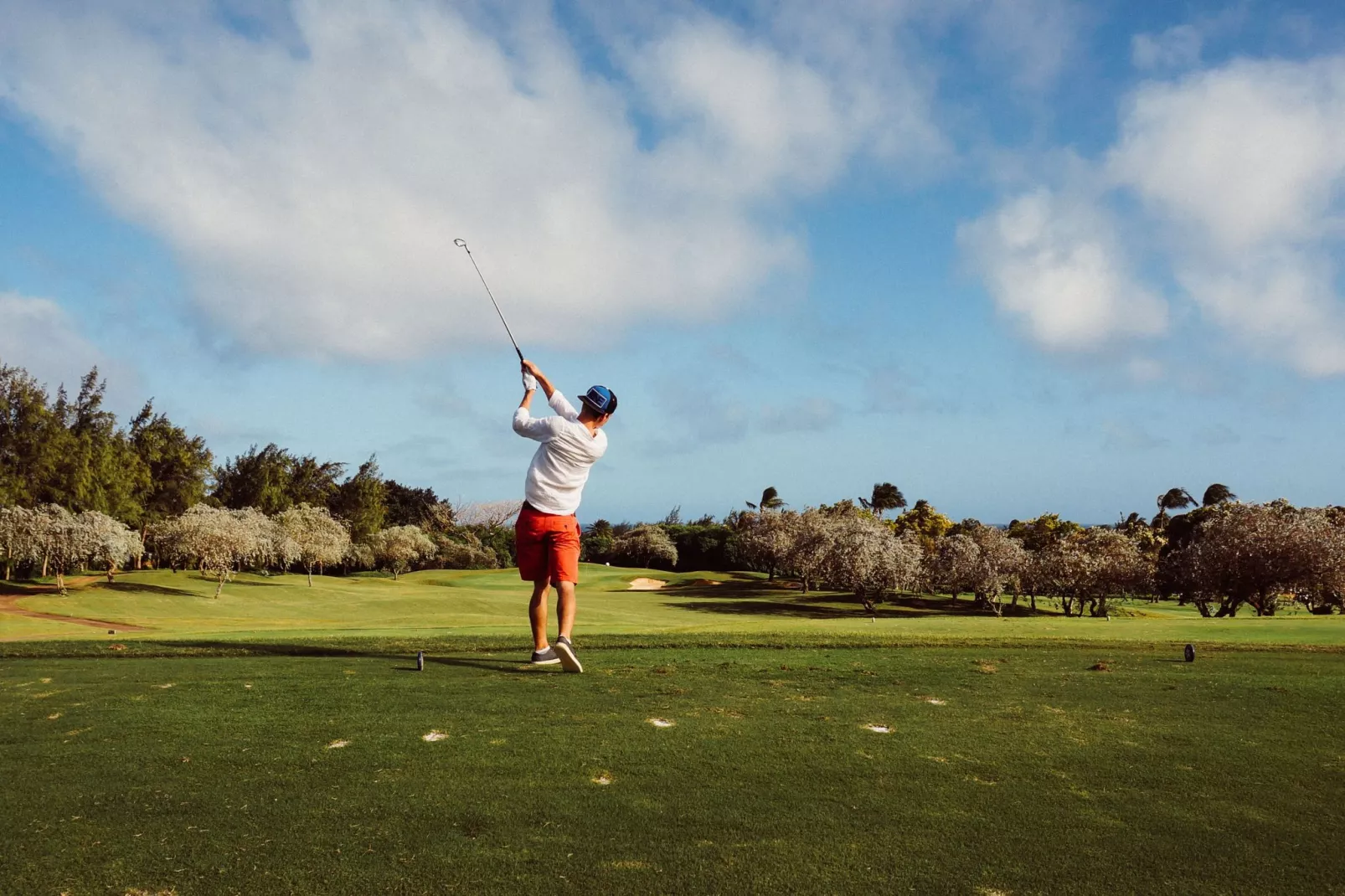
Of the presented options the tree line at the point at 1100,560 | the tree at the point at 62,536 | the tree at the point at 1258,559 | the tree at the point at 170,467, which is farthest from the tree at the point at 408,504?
the tree at the point at 1258,559

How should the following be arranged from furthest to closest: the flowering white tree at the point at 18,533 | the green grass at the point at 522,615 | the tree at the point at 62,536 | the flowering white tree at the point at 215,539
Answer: the flowering white tree at the point at 215,539 < the tree at the point at 62,536 < the flowering white tree at the point at 18,533 < the green grass at the point at 522,615

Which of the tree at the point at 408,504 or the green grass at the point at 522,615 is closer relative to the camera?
the green grass at the point at 522,615

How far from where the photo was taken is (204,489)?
59094 millimetres

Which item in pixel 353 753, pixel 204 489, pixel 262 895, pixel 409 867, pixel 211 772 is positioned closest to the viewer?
pixel 262 895

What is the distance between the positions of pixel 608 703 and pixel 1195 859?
466cm

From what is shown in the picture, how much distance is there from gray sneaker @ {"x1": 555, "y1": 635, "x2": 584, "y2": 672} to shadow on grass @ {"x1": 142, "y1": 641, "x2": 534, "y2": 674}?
1.33ft

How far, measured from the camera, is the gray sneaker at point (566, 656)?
9.53 meters

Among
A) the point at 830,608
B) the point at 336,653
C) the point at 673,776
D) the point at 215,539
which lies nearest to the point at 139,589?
the point at 215,539

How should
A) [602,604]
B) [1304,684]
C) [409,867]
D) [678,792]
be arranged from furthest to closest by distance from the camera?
[602,604], [1304,684], [678,792], [409,867]

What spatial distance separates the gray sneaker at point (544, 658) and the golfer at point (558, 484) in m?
0.55

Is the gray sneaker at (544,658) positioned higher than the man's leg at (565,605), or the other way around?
the man's leg at (565,605)

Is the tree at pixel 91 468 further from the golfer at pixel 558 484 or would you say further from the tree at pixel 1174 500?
the tree at pixel 1174 500

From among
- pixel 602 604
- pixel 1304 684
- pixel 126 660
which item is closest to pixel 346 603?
pixel 602 604

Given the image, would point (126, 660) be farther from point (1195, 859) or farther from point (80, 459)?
point (80, 459)
